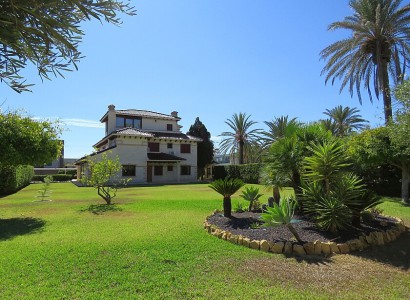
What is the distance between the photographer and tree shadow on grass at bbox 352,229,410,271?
613cm

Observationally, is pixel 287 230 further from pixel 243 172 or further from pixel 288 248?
pixel 243 172

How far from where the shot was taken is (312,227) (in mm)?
7945

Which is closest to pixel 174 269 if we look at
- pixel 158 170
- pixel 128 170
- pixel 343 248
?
pixel 343 248

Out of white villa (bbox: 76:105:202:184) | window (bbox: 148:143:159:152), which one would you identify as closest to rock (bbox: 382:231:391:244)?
white villa (bbox: 76:105:202:184)

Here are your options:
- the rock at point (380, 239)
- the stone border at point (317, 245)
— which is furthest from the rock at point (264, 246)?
the rock at point (380, 239)

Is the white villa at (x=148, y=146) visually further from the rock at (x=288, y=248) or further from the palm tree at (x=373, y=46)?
the rock at (x=288, y=248)

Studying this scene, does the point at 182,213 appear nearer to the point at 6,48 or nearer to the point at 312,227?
the point at 312,227

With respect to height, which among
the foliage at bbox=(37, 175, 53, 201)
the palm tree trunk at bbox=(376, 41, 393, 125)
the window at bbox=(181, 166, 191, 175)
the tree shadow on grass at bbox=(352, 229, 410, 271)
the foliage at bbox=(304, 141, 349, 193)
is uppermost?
the palm tree trunk at bbox=(376, 41, 393, 125)

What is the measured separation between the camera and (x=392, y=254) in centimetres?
664

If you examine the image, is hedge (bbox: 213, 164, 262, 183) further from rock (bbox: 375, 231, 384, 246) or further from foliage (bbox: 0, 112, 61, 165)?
rock (bbox: 375, 231, 384, 246)

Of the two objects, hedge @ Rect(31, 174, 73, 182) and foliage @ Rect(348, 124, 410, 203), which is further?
hedge @ Rect(31, 174, 73, 182)

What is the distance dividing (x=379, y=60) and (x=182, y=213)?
18.9 metres

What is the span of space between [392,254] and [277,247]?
2.56 meters

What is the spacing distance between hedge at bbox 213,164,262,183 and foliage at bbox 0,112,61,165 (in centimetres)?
2270
